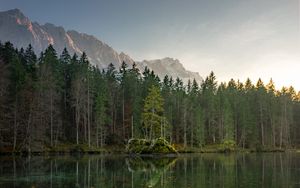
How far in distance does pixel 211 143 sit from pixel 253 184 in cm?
7952

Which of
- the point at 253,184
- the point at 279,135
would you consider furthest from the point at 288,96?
the point at 253,184

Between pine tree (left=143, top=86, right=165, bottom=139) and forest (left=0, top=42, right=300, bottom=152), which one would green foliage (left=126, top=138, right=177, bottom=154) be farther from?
pine tree (left=143, top=86, right=165, bottom=139)

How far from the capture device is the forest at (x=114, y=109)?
7106 centimetres

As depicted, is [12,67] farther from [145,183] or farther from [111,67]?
[145,183]

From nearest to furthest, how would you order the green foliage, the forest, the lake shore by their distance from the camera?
1. the lake shore
2. the forest
3. the green foliage

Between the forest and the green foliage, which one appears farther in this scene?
the green foliage

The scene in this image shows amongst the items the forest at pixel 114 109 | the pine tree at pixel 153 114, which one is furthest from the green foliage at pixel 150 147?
the pine tree at pixel 153 114

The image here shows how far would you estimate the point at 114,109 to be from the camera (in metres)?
97.6

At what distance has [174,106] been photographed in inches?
4286

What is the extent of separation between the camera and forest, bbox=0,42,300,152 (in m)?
71.1

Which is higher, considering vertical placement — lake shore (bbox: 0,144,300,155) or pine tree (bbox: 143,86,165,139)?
Result: pine tree (bbox: 143,86,165,139)

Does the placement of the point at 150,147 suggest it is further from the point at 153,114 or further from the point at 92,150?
the point at 92,150

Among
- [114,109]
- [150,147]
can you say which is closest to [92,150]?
[150,147]

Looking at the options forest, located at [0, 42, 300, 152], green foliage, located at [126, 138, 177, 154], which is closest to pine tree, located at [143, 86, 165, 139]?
forest, located at [0, 42, 300, 152]
